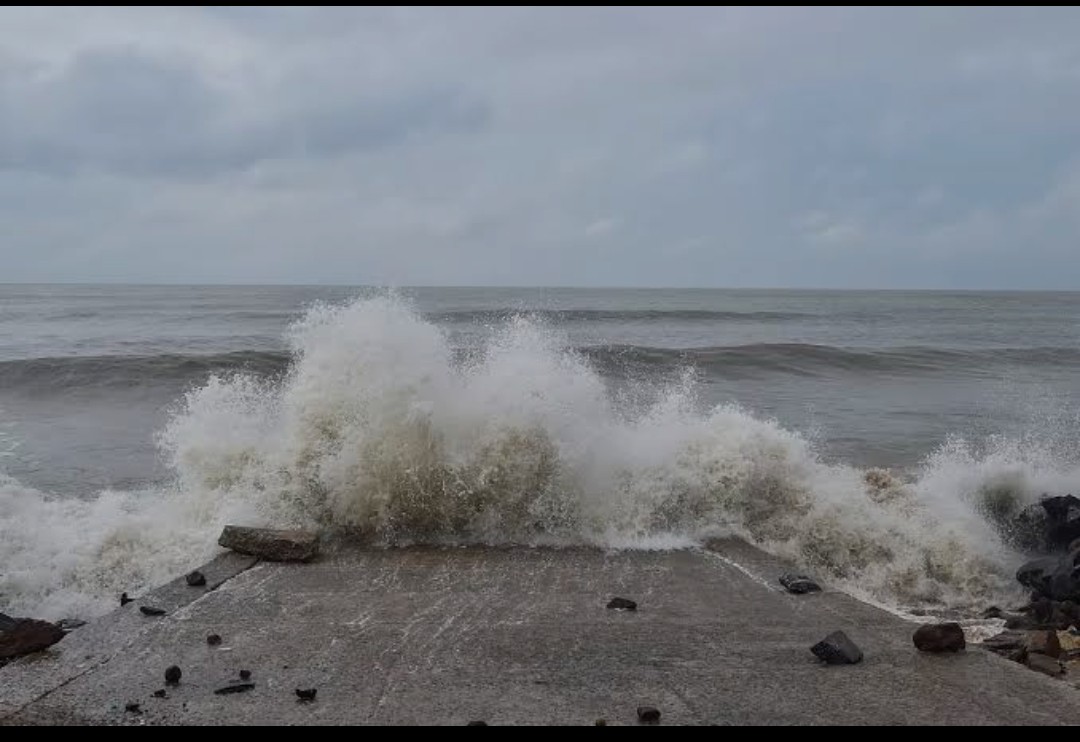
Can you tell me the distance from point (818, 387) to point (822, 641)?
14656 millimetres

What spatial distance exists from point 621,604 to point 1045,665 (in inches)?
83.4

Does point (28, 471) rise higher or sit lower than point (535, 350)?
lower

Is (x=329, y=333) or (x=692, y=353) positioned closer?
(x=329, y=333)

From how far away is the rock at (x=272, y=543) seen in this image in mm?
5902

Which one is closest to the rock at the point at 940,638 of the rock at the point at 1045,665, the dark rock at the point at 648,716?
the rock at the point at 1045,665

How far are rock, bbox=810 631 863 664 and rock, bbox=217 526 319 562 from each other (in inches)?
130

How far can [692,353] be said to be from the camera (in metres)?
22.9

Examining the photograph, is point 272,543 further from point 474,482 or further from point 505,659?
point 505,659

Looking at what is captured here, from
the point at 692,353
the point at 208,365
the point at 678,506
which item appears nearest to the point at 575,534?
the point at 678,506

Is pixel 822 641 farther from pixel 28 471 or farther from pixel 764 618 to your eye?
pixel 28 471

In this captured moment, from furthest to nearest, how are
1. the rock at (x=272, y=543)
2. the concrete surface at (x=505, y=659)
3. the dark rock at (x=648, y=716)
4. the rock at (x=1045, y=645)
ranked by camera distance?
the rock at (x=272, y=543)
the rock at (x=1045, y=645)
the concrete surface at (x=505, y=659)
the dark rock at (x=648, y=716)

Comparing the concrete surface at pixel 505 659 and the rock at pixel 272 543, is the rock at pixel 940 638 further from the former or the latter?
the rock at pixel 272 543

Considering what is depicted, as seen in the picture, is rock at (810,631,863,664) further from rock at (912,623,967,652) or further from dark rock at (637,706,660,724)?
dark rock at (637,706,660,724)

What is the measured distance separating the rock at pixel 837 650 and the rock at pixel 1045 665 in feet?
3.46
